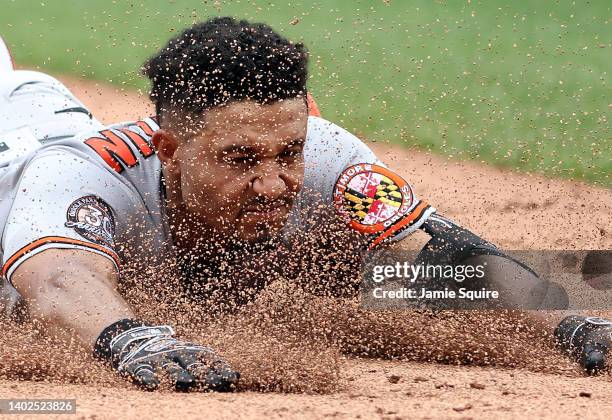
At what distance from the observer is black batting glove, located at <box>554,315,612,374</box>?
3164mm

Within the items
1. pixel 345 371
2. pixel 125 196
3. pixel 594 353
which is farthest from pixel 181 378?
pixel 594 353

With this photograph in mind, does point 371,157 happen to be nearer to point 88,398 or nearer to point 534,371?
point 534,371

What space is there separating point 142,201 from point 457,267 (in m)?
1.05

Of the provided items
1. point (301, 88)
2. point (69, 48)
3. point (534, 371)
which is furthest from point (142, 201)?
point (69, 48)

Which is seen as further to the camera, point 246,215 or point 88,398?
point 246,215

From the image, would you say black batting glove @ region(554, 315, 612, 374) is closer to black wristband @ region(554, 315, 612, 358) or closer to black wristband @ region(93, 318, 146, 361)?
black wristband @ region(554, 315, 612, 358)

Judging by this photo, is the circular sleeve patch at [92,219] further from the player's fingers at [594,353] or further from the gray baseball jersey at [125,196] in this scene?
the player's fingers at [594,353]

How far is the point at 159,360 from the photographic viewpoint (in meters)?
2.70

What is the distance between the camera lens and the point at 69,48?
1063 cm

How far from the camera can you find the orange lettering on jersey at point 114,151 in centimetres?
346

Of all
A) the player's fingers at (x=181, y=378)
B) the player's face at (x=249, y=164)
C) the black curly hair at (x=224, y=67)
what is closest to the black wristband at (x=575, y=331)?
the player's face at (x=249, y=164)

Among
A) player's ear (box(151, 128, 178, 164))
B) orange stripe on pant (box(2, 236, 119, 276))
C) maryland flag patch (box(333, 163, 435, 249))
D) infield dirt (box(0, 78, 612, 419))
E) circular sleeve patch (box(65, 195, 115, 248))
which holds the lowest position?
infield dirt (box(0, 78, 612, 419))

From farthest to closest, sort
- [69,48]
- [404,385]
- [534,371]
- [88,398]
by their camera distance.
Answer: [69,48] → [534,371] → [404,385] → [88,398]

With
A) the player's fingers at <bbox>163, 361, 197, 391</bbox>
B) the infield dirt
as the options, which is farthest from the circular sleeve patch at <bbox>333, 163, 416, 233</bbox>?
the player's fingers at <bbox>163, 361, 197, 391</bbox>
